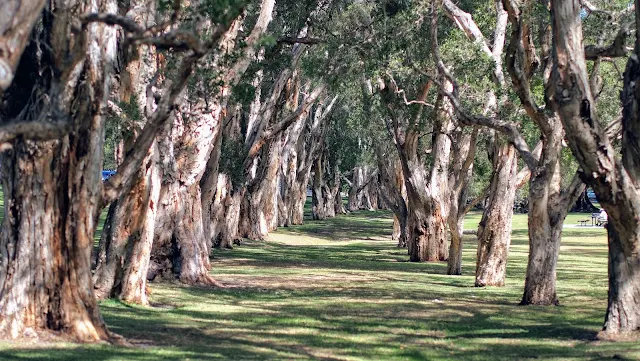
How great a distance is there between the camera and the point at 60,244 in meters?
13.1

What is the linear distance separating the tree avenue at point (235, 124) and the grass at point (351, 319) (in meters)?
0.86

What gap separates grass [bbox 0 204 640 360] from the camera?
13.6m

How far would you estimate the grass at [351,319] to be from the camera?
13.6 m

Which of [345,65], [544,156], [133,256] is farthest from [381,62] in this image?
[133,256]

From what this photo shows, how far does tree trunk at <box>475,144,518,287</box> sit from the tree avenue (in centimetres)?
5

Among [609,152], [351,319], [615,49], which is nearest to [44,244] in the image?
[351,319]

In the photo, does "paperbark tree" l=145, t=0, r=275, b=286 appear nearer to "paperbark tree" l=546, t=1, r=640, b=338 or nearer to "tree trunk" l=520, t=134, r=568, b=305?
"tree trunk" l=520, t=134, r=568, b=305

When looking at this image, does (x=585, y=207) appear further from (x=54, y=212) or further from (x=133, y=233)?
(x=54, y=212)

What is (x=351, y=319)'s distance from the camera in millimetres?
17875

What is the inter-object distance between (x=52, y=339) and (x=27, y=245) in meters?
1.13

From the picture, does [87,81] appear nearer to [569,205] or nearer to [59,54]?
[59,54]

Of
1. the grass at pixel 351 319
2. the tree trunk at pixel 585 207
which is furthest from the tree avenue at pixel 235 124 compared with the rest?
the tree trunk at pixel 585 207

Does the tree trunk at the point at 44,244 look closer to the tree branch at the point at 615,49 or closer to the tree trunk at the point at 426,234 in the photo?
the tree branch at the point at 615,49

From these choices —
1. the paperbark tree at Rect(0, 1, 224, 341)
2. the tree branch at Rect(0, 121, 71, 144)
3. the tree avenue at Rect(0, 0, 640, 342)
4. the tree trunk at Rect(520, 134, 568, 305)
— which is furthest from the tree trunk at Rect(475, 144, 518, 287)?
the tree branch at Rect(0, 121, 71, 144)
